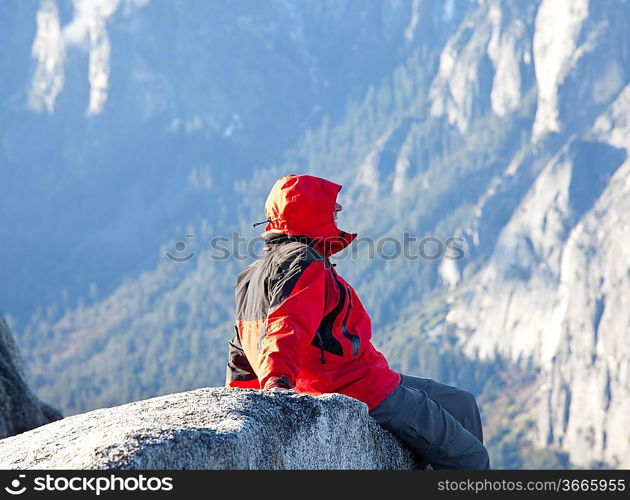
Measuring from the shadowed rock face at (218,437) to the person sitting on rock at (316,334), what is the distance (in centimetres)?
30

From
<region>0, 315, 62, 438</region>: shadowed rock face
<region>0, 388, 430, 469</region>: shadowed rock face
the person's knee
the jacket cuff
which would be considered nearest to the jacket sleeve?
the jacket cuff

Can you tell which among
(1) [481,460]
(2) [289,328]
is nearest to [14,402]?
(2) [289,328]

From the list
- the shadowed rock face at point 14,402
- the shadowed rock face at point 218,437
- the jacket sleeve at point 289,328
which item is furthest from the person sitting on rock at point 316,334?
the shadowed rock face at point 14,402

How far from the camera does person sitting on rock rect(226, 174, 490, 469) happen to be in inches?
427

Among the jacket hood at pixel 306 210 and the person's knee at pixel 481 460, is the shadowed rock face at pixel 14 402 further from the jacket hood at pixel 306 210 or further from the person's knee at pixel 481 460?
the person's knee at pixel 481 460

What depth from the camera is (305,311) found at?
10.9 meters

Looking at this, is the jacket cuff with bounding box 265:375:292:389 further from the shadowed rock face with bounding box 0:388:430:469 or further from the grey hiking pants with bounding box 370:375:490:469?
the grey hiking pants with bounding box 370:375:490:469

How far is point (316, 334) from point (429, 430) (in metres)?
1.62

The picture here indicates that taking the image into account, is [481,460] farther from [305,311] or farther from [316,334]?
[305,311]

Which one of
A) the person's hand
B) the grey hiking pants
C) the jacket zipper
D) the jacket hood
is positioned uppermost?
the jacket hood

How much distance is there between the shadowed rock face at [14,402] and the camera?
631 inches

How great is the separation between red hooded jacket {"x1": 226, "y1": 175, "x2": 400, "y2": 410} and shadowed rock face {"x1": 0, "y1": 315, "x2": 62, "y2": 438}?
5.35 metres
